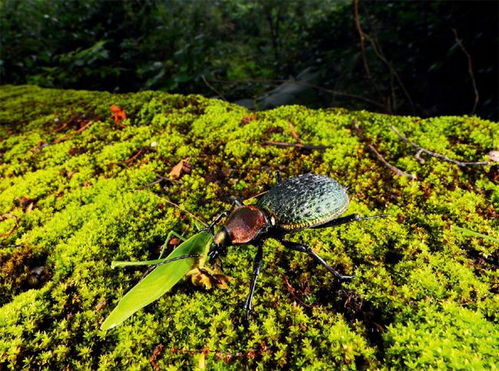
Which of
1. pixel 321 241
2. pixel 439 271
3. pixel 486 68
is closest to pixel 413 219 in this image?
pixel 439 271

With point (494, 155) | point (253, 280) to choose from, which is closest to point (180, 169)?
point (253, 280)

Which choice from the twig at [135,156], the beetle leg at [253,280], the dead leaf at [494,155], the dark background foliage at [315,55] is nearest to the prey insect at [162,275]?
the beetle leg at [253,280]

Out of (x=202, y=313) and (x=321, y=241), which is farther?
(x=321, y=241)

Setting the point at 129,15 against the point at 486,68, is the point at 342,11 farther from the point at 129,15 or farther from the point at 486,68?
the point at 129,15

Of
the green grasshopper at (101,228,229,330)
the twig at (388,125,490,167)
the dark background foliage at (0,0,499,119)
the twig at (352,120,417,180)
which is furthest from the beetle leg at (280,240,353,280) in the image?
the dark background foliage at (0,0,499,119)

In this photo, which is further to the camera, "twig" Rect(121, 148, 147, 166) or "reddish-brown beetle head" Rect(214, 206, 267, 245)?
"twig" Rect(121, 148, 147, 166)

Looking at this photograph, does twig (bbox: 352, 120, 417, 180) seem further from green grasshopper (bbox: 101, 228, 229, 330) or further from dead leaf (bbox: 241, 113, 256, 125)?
green grasshopper (bbox: 101, 228, 229, 330)
